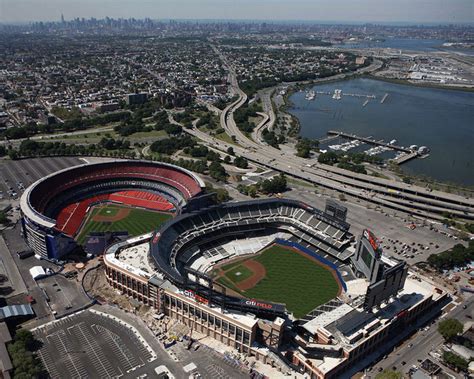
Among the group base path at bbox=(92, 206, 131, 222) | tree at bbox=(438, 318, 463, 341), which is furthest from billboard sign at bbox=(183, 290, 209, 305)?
base path at bbox=(92, 206, 131, 222)

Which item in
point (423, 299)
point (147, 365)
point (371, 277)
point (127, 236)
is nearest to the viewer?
point (147, 365)

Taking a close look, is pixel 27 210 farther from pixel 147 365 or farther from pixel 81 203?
pixel 147 365

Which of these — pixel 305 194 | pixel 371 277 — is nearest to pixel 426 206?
pixel 305 194

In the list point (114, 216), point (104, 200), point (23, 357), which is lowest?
point (114, 216)

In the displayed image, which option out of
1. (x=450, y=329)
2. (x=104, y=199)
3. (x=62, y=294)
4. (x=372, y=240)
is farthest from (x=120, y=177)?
(x=450, y=329)

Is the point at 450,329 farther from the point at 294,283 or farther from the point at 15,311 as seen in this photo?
the point at 15,311

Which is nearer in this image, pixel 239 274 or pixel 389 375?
pixel 389 375
